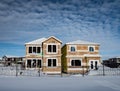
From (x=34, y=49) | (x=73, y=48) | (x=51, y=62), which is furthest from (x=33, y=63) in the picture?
(x=73, y=48)

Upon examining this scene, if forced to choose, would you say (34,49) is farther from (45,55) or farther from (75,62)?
(75,62)

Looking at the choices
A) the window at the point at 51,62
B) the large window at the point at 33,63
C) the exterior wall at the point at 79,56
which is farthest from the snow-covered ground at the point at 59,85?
the exterior wall at the point at 79,56

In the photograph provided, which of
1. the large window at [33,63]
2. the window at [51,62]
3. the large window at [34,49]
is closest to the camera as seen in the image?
the window at [51,62]

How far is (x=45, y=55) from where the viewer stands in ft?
126

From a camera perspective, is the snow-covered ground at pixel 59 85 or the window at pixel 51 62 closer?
the snow-covered ground at pixel 59 85

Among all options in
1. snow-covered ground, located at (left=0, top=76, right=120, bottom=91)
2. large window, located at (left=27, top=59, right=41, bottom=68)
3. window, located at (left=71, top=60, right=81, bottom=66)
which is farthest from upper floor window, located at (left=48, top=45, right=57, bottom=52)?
snow-covered ground, located at (left=0, top=76, right=120, bottom=91)

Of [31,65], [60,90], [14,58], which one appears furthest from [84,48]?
[14,58]

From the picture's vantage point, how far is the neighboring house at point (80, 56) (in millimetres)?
39281

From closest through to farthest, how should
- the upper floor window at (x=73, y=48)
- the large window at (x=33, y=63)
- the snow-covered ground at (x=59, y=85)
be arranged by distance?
the snow-covered ground at (x=59, y=85) → the large window at (x=33, y=63) → the upper floor window at (x=73, y=48)

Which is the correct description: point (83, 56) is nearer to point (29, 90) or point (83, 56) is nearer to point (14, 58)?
point (29, 90)

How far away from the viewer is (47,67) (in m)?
37.6

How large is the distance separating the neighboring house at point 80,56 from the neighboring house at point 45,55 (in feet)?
7.37

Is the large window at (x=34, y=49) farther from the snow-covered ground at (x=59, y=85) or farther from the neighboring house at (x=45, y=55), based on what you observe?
the snow-covered ground at (x=59, y=85)

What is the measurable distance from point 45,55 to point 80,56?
21.8ft
